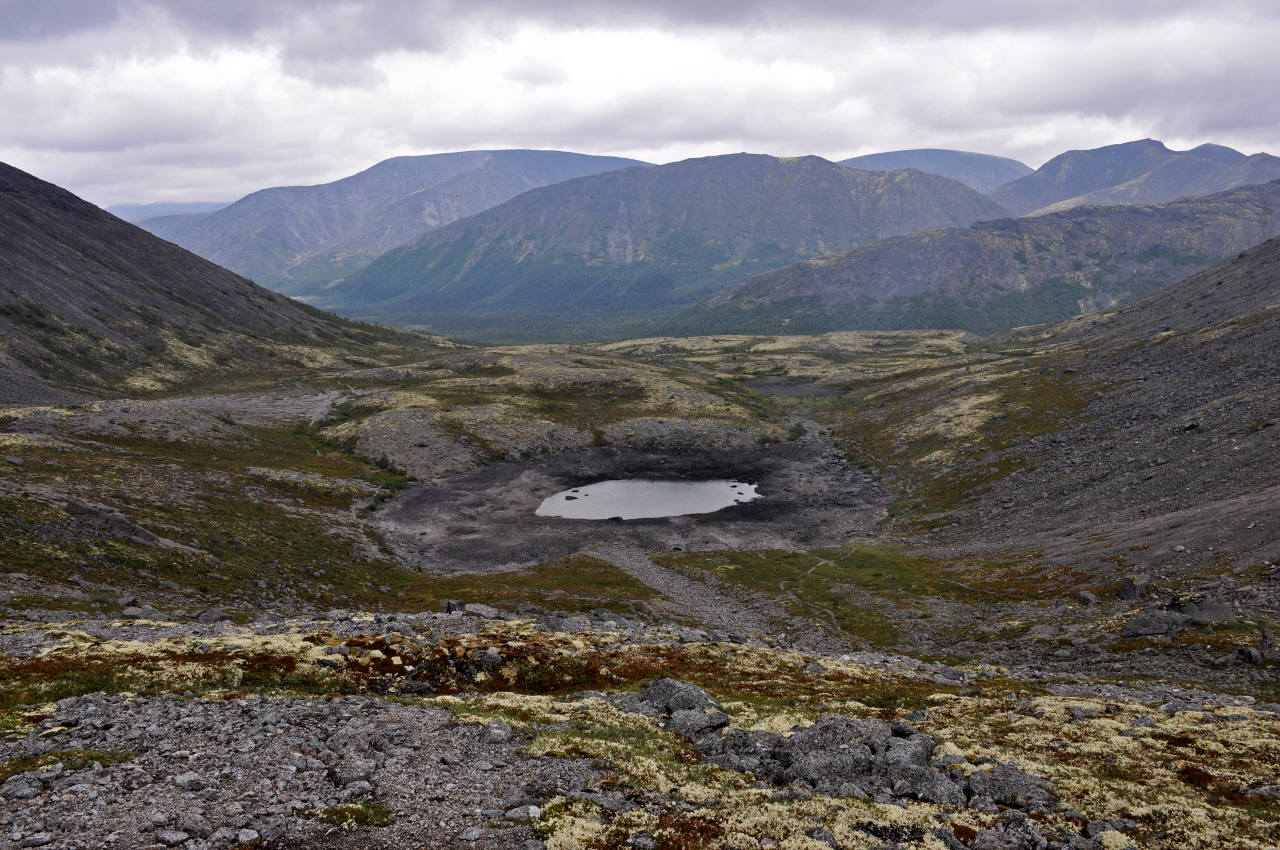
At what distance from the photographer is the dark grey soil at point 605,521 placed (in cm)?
9462

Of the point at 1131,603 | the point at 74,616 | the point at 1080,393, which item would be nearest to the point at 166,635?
the point at 74,616

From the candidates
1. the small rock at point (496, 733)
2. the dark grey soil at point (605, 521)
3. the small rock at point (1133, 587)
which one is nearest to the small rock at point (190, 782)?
the small rock at point (496, 733)

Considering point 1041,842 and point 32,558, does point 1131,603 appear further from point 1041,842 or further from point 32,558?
point 32,558

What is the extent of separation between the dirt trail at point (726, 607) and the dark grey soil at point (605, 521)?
33.9ft

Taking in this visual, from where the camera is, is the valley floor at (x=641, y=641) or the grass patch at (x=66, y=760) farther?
the valley floor at (x=641, y=641)

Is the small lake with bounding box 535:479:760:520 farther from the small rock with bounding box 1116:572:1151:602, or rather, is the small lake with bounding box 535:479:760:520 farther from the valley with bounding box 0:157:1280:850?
the small rock with bounding box 1116:572:1151:602

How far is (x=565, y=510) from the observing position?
11544 centimetres

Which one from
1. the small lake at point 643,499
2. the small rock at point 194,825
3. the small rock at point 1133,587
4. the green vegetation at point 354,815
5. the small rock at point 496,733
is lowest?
the small lake at point 643,499

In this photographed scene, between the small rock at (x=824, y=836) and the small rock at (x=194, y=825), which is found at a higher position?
the small rock at (x=194, y=825)

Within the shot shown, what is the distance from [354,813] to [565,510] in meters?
95.7

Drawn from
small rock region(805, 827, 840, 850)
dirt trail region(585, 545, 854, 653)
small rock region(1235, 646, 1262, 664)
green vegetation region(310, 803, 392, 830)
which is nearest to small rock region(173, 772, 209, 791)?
green vegetation region(310, 803, 392, 830)

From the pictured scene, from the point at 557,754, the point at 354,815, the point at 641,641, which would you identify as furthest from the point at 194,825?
the point at 641,641

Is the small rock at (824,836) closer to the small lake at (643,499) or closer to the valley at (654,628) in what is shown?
the valley at (654,628)

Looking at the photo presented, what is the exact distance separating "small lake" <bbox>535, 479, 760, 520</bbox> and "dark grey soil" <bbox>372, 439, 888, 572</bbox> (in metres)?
3.07
